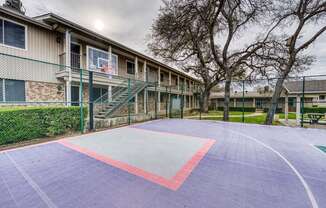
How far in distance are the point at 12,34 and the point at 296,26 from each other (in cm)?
1690

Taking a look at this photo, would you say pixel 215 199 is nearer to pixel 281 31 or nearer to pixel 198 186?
pixel 198 186

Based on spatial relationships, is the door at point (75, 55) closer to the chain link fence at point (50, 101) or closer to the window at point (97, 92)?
the chain link fence at point (50, 101)

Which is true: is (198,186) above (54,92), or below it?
below

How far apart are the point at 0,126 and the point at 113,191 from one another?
15.8ft

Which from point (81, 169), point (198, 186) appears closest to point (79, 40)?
point (81, 169)

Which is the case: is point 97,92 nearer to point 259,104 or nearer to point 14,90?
point 14,90

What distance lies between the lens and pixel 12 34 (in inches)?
303

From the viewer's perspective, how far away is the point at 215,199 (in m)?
2.03

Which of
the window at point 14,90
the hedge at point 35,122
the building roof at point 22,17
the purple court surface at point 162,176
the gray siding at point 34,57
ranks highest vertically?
the building roof at point 22,17

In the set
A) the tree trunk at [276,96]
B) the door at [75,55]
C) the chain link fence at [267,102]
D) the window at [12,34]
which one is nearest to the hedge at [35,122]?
the door at [75,55]

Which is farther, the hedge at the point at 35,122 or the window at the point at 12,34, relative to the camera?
the window at the point at 12,34

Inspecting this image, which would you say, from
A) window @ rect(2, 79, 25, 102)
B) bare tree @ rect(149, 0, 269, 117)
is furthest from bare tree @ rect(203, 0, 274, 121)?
window @ rect(2, 79, 25, 102)

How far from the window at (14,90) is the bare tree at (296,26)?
14.5 meters

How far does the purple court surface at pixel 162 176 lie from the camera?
2.00 m
